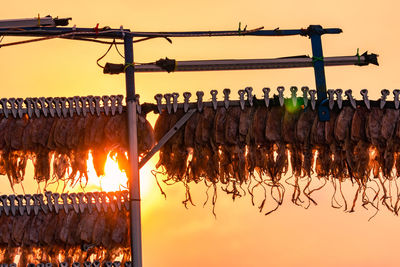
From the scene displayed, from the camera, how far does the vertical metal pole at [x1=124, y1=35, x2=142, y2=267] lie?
45.8ft

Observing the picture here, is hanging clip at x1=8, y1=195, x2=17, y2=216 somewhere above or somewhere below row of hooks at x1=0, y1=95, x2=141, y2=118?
below

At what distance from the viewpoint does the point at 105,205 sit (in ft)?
46.5

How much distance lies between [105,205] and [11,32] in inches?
104

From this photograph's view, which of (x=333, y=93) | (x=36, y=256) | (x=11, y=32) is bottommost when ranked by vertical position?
(x=36, y=256)

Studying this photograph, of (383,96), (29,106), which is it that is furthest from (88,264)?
(383,96)

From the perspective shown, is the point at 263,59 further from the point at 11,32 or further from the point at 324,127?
the point at 11,32

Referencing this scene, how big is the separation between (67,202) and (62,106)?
1285 millimetres

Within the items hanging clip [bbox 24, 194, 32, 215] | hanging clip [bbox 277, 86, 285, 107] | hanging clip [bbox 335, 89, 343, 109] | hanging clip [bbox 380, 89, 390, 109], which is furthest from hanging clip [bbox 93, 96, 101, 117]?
hanging clip [bbox 380, 89, 390, 109]

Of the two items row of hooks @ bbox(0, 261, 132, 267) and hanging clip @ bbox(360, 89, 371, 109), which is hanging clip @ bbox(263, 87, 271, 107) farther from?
row of hooks @ bbox(0, 261, 132, 267)

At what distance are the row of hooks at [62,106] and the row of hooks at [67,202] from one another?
3.55 ft

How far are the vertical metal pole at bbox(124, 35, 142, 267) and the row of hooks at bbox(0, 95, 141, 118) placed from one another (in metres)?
0.14

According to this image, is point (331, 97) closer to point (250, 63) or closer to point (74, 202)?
point (250, 63)

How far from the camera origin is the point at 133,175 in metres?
14.1

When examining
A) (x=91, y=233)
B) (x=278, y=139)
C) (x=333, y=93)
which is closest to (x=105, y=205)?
(x=91, y=233)
